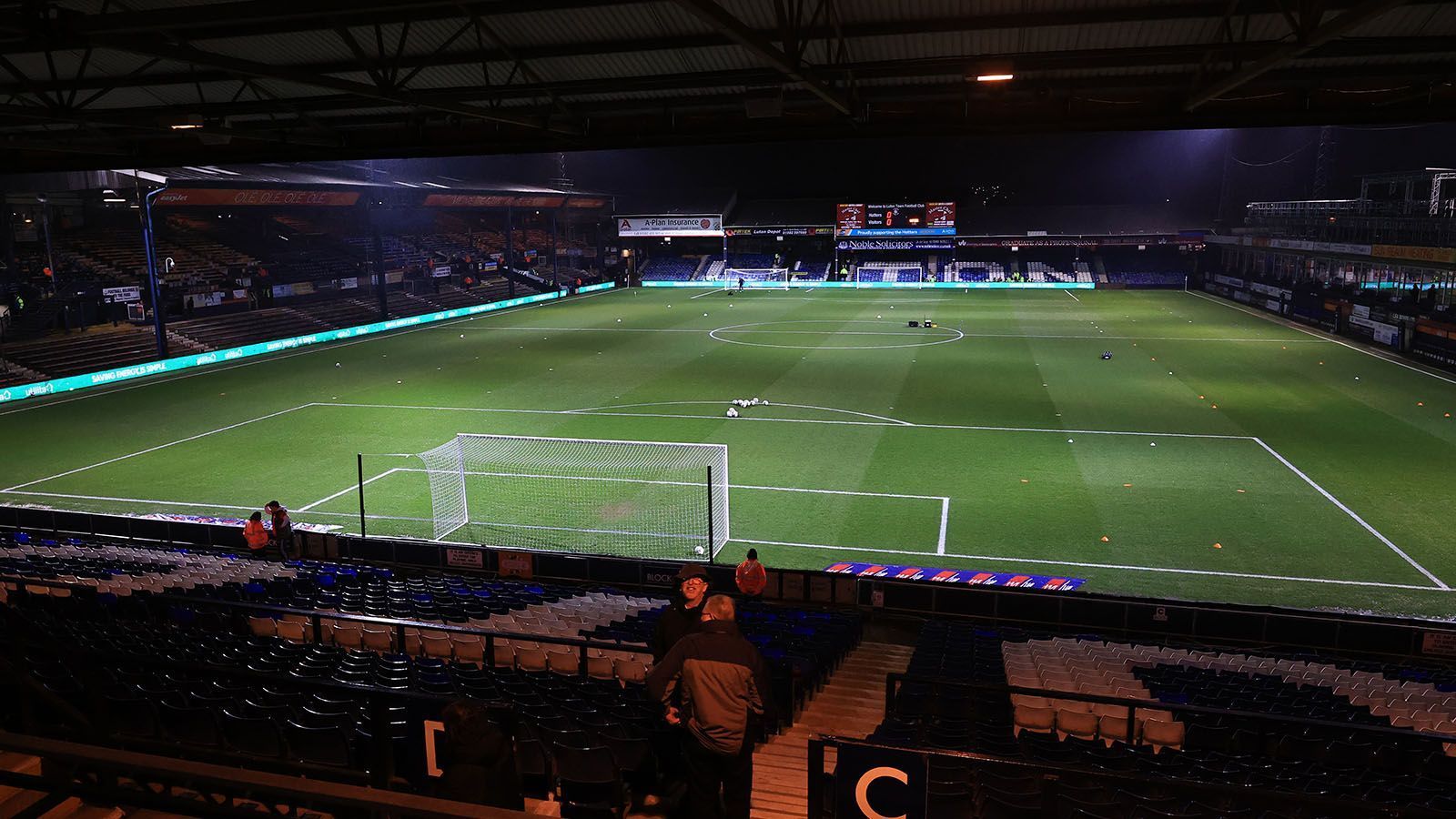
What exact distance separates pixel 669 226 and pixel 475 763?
8583 cm

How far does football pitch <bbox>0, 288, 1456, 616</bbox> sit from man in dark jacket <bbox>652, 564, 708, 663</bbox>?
12749 mm

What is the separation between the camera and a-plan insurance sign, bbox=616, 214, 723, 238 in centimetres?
→ 8700

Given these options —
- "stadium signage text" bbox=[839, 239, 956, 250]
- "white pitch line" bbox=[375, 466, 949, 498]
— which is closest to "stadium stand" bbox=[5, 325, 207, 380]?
"white pitch line" bbox=[375, 466, 949, 498]

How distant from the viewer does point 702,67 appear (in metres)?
15.3

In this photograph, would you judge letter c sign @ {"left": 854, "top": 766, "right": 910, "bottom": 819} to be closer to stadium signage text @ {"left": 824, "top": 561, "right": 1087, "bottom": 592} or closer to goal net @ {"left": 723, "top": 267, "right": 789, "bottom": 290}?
stadium signage text @ {"left": 824, "top": 561, "right": 1087, "bottom": 592}

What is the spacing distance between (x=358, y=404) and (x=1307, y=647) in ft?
97.4

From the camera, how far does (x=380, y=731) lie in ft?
17.1

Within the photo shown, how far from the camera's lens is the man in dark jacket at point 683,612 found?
6.16m

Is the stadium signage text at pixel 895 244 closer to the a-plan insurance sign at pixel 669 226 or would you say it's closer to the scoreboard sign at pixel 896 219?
the scoreboard sign at pixel 896 219

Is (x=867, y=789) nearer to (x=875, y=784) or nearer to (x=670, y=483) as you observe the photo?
(x=875, y=784)

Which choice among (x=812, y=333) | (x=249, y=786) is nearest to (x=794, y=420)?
(x=812, y=333)

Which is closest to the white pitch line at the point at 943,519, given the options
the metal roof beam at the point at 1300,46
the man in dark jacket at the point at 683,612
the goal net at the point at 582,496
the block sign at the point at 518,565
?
the goal net at the point at 582,496

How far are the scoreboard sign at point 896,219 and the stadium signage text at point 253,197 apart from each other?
41747 millimetres

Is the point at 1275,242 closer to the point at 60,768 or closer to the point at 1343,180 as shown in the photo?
the point at 1343,180
